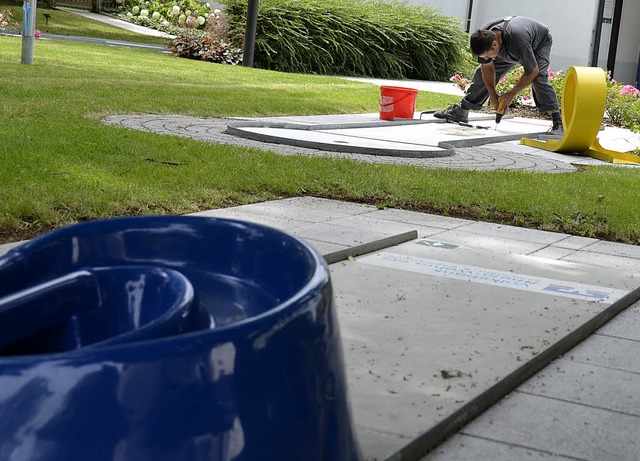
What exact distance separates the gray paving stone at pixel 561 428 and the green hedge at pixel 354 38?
17.6 metres

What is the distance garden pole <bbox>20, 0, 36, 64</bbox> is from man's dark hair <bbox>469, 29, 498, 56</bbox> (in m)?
5.70

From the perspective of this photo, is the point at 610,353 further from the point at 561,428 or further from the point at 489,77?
the point at 489,77

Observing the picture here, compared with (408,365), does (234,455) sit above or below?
above

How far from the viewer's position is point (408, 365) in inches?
138

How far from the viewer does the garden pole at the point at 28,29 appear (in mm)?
13281

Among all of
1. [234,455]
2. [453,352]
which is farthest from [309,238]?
[234,455]

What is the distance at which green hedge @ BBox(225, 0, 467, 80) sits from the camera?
20906 millimetres

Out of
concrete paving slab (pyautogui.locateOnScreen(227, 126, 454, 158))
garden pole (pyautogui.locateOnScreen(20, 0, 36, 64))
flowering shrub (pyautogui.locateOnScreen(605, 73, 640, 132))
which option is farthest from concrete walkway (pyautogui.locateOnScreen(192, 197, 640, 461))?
flowering shrub (pyautogui.locateOnScreen(605, 73, 640, 132))

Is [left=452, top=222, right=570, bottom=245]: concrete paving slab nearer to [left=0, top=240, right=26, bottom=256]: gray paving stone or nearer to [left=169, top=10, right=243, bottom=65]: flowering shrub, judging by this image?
[left=0, top=240, right=26, bottom=256]: gray paving stone

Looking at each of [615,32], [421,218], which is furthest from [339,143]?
[615,32]

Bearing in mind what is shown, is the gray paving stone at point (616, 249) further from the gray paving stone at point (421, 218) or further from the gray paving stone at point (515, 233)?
the gray paving stone at point (421, 218)

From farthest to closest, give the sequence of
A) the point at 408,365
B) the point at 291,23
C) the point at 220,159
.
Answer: the point at 291,23, the point at 220,159, the point at 408,365

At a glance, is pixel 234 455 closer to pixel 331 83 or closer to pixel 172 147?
pixel 172 147

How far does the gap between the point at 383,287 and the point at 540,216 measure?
7.71 feet
